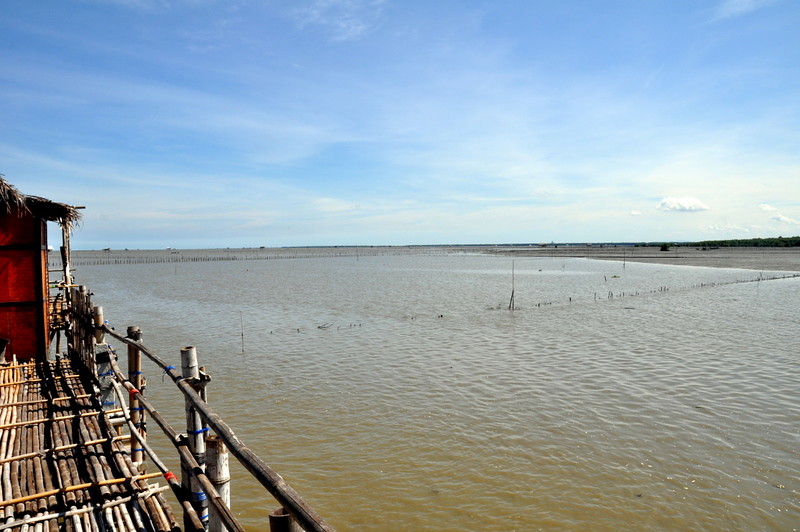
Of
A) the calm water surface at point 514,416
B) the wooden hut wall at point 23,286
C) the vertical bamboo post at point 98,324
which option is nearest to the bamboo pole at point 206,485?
the calm water surface at point 514,416

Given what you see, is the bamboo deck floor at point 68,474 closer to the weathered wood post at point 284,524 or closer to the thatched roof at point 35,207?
the weathered wood post at point 284,524

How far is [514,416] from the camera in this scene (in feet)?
35.2

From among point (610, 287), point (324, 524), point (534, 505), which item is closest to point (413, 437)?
point (534, 505)

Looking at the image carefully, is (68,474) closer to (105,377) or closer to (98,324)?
(105,377)

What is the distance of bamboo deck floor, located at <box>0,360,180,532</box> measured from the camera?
4.45m

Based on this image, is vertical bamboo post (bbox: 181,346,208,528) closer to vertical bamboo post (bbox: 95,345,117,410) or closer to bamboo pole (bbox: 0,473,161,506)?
bamboo pole (bbox: 0,473,161,506)

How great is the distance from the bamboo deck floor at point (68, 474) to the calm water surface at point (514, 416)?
245 cm

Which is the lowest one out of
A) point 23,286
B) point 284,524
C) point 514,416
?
point 514,416

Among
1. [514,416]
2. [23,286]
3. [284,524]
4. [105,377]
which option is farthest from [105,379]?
[514,416]

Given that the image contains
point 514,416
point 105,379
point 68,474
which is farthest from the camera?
point 514,416

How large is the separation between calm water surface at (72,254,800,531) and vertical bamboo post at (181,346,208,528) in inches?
126

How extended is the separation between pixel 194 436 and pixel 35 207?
31.5 feet

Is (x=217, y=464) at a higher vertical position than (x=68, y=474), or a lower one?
higher

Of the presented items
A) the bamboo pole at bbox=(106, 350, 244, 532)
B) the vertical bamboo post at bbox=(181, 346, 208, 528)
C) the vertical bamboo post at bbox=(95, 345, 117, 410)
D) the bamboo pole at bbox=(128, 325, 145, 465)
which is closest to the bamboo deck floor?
the vertical bamboo post at bbox=(95, 345, 117, 410)
